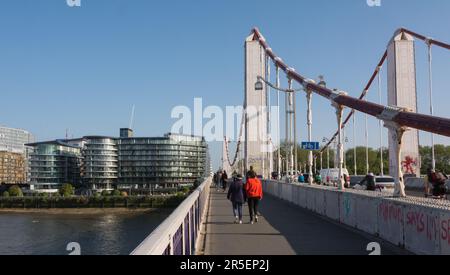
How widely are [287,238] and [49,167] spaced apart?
144381 mm

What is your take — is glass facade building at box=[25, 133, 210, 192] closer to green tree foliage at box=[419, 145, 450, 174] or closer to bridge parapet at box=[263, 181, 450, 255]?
green tree foliage at box=[419, 145, 450, 174]

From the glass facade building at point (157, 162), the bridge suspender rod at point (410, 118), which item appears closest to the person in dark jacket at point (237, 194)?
the bridge suspender rod at point (410, 118)

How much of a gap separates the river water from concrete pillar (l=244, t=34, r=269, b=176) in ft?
53.0

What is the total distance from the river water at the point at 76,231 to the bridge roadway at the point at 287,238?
48357mm

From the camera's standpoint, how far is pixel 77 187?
153625 millimetres

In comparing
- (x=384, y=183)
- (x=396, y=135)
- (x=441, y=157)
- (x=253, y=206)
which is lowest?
(x=253, y=206)

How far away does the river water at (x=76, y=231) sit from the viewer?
69.7m

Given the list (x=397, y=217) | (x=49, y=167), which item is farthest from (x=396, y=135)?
(x=49, y=167)

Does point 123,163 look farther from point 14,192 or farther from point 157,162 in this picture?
point 14,192

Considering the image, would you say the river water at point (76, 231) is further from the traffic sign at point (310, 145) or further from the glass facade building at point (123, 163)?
the traffic sign at point (310, 145)

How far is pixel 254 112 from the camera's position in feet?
196

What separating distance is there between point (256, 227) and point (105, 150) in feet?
453

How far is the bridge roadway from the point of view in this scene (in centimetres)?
976
